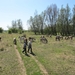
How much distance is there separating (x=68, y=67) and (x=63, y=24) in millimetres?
67729

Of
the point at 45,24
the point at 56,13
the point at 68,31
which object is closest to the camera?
the point at 68,31

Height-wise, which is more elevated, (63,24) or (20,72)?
(63,24)

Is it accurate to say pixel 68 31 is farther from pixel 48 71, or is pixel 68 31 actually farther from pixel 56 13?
pixel 48 71

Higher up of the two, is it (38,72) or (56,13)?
(56,13)

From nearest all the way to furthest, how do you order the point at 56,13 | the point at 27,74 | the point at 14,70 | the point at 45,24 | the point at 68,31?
1. the point at 27,74
2. the point at 14,70
3. the point at 68,31
4. the point at 56,13
5. the point at 45,24

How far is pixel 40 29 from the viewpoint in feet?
312

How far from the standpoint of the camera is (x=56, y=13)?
87.4 metres

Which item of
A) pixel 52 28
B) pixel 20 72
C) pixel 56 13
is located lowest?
pixel 20 72

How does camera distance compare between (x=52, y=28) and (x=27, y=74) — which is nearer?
(x=27, y=74)

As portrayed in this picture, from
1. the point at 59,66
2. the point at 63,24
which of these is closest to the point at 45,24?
the point at 63,24

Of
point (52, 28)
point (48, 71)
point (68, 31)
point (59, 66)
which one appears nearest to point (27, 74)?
point (48, 71)

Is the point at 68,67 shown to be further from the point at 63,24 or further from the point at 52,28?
the point at 52,28

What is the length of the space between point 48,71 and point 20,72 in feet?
8.92

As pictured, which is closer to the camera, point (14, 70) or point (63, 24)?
point (14, 70)
